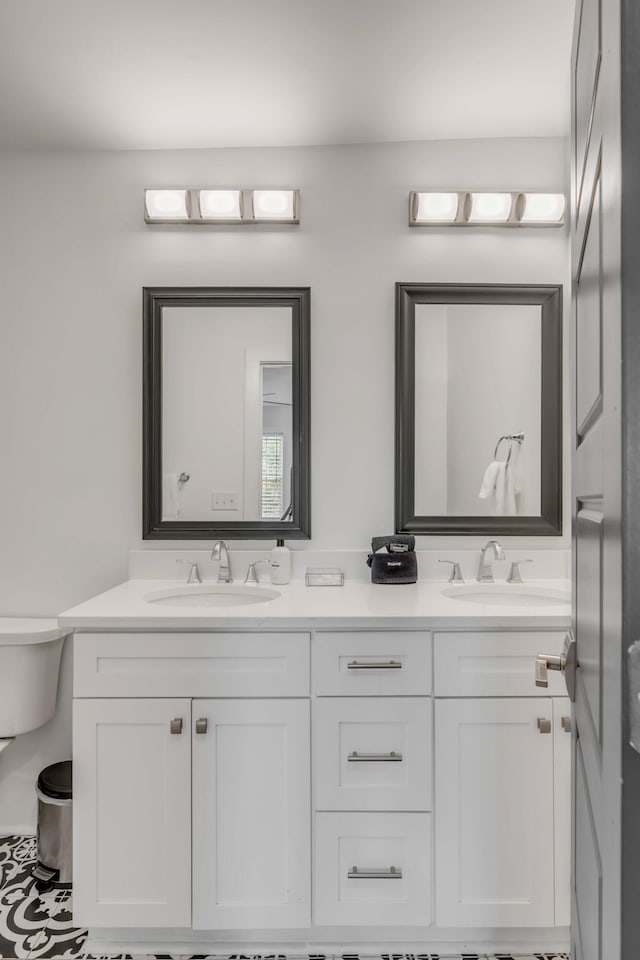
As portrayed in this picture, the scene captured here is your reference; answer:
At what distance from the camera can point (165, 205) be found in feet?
6.81

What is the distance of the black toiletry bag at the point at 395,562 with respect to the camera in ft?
6.47

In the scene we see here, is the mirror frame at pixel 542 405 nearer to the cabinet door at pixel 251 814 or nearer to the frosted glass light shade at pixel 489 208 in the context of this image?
the frosted glass light shade at pixel 489 208

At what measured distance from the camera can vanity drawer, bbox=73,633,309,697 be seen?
1567mm

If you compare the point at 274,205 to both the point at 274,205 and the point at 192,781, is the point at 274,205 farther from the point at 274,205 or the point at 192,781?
the point at 192,781

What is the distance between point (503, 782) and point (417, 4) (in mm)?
2021

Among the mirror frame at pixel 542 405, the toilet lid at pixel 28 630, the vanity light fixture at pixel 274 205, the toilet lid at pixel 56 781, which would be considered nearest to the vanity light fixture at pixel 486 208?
the mirror frame at pixel 542 405

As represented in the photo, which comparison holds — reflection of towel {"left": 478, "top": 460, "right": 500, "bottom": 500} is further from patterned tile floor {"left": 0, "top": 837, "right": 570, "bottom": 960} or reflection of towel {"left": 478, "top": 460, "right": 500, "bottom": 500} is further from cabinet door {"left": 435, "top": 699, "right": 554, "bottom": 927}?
patterned tile floor {"left": 0, "top": 837, "right": 570, "bottom": 960}

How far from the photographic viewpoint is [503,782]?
1556 mm

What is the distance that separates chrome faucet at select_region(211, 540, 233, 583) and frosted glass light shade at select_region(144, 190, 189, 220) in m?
1.15

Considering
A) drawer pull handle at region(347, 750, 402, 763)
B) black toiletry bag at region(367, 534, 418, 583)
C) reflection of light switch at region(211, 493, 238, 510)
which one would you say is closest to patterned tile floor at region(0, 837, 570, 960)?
drawer pull handle at region(347, 750, 402, 763)

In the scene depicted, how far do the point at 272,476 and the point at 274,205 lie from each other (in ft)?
3.09

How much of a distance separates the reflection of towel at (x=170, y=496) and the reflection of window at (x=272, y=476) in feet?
1.02

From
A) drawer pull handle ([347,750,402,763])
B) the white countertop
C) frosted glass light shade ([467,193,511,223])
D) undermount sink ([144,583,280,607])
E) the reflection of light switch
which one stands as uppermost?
frosted glass light shade ([467,193,511,223])

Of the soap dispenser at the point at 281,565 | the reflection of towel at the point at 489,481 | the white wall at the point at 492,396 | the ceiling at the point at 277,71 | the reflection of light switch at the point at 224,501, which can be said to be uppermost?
the ceiling at the point at 277,71
